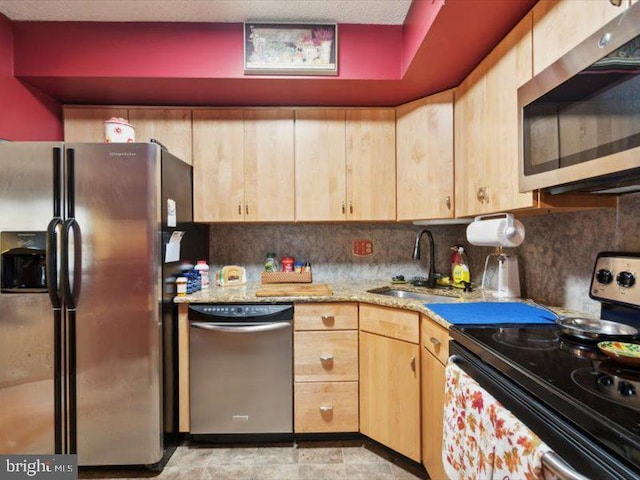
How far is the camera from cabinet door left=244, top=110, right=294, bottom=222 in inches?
83.5

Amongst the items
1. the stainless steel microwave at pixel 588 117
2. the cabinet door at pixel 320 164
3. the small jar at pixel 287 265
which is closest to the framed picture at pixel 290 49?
the cabinet door at pixel 320 164

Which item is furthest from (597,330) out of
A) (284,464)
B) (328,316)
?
(284,464)

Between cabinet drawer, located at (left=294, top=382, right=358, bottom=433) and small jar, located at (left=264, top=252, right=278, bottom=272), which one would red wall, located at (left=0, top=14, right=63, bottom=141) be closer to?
small jar, located at (left=264, top=252, right=278, bottom=272)

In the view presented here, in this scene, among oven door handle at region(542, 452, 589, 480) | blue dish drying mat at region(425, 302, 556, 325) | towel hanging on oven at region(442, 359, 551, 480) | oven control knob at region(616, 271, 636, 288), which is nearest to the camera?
oven door handle at region(542, 452, 589, 480)

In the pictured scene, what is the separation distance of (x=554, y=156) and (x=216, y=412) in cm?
205

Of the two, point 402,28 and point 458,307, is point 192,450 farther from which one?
point 402,28

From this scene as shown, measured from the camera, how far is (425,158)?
195 cm

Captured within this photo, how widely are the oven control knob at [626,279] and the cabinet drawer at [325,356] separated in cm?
120

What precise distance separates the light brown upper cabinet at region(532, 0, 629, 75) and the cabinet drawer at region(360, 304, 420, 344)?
1.20 metres

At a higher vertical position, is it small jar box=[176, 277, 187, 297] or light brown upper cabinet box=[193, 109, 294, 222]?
light brown upper cabinet box=[193, 109, 294, 222]

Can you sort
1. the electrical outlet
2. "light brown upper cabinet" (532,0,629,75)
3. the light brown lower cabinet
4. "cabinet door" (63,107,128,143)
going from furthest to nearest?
the electrical outlet < "cabinet door" (63,107,128,143) < the light brown lower cabinet < "light brown upper cabinet" (532,0,629,75)

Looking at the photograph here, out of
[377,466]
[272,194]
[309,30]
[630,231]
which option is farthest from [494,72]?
[377,466]

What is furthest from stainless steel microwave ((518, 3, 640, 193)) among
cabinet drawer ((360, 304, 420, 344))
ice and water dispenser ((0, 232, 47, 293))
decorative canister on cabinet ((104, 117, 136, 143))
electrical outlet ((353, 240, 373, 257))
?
ice and water dispenser ((0, 232, 47, 293))

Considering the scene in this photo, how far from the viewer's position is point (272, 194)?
→ 213 centimetres
